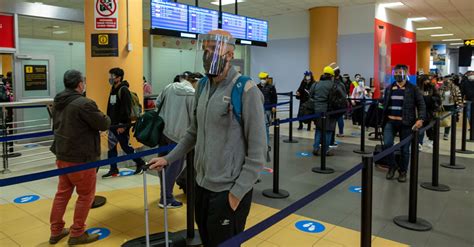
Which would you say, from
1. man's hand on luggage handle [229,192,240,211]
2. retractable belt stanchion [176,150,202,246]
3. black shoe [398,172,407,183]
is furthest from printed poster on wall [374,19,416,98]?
man's hand on luggage handle [229,192,240,211]

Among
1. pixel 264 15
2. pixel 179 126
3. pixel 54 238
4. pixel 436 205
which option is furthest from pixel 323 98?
pixel 264 15

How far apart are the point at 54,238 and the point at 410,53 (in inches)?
399

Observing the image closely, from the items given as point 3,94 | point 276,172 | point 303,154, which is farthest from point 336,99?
point 3,94

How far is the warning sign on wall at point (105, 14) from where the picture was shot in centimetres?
620

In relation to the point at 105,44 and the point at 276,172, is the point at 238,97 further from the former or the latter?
the point at 105,44

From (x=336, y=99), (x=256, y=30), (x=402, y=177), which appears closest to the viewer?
(x=402, y=177)

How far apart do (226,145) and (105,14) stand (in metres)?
5.05

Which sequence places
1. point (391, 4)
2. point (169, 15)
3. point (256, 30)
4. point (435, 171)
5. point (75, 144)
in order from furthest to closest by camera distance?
point (391, 4) < point (256, 30) < point (169, 15) < point (435, 171) < point (75, 144)

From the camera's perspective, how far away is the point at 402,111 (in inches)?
211

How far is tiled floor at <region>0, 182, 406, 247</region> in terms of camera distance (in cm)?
357

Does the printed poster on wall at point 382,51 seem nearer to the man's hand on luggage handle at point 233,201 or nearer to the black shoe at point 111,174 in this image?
the black shoe at point 111,174

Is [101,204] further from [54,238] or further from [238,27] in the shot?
[238,27]

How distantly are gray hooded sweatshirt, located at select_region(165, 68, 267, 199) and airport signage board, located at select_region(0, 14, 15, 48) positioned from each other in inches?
271

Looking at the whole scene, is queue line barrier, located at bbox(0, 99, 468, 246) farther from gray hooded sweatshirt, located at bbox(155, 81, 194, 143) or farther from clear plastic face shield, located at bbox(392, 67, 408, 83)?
clear plastic face shield, located at bbox(392, 67, 408, 83)
